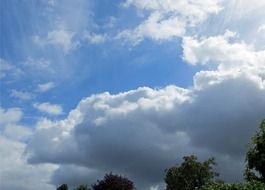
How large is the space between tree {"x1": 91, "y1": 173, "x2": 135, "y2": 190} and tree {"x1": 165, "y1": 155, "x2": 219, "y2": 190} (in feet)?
21.1

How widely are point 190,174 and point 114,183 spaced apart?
1140cm

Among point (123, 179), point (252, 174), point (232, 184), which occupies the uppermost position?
point (123, 179)

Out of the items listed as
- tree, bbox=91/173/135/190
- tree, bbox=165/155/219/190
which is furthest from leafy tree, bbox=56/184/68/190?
tree, bbox=165/155/219/190

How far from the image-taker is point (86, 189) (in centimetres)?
8875

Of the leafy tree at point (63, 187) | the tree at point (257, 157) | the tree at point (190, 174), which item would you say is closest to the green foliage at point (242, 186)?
the tree at point (257, 157)

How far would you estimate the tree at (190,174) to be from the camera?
251 feet

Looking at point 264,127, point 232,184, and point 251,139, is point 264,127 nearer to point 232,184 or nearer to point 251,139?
point 251,139

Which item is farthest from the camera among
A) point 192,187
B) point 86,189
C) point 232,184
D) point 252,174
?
point 86,189

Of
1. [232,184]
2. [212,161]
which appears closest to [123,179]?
[212,161]

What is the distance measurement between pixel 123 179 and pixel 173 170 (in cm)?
769

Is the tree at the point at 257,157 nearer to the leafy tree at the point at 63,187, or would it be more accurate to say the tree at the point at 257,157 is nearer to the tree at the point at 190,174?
the tree at the point at 190,174

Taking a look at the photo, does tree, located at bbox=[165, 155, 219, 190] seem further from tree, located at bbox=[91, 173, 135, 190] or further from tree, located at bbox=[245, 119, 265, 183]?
tree, located at bbox=[245, 119, 265, 183]

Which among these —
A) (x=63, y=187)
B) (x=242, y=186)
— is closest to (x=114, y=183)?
(x=63, y=187)

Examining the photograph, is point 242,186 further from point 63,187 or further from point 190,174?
point 63,187
